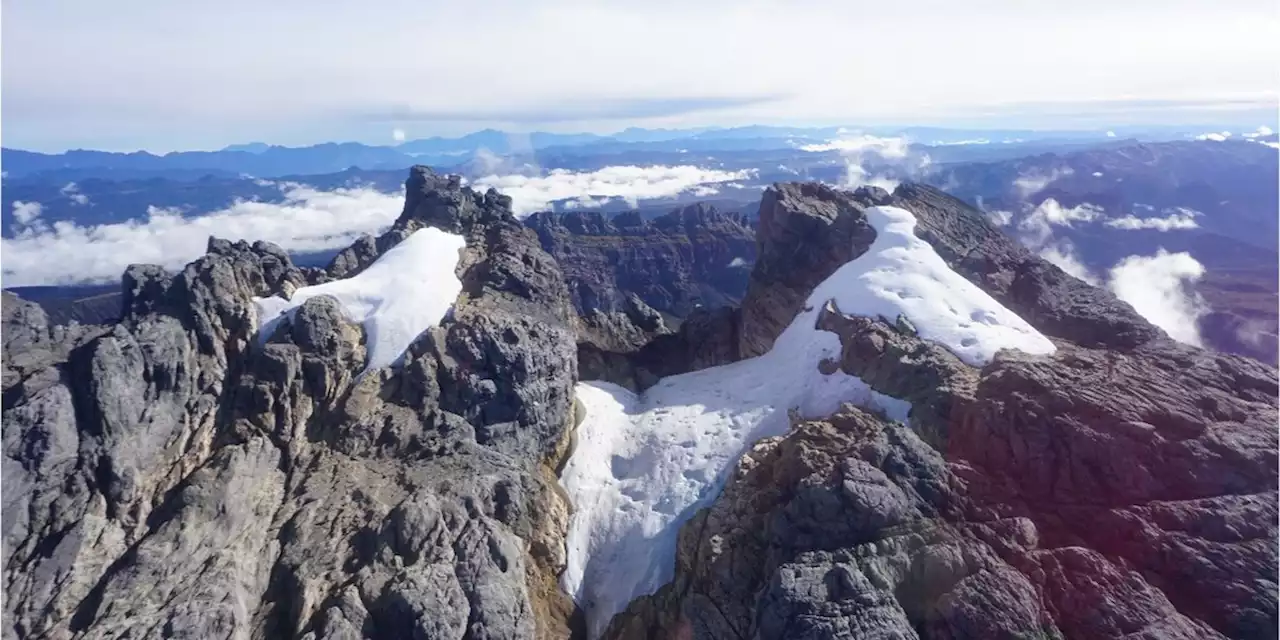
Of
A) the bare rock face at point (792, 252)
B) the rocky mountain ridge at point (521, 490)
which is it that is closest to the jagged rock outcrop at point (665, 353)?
the bare rock face at point (792, 252)

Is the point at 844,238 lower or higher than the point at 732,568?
higher

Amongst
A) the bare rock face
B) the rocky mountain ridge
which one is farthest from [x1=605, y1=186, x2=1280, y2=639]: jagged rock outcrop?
the bare rock face

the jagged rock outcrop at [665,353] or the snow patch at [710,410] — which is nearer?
the snow patch at [710,410]

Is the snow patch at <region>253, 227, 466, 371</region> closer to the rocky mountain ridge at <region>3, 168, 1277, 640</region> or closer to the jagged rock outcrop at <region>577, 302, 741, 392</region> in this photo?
the rocky mountain ridge at <region>3, 168, 1277, 640</region>

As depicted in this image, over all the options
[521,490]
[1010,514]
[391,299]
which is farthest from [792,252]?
[1010,514]

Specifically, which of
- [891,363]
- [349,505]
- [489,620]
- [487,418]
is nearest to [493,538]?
[489,620]

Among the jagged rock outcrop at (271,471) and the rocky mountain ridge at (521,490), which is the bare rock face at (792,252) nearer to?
the rocky mountain ridge at (521,490)

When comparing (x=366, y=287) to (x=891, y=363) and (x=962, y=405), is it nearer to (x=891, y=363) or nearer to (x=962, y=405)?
(x=891, y=363)
